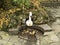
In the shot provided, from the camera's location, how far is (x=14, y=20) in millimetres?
6660

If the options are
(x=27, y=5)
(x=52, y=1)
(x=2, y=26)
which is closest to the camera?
(x=2, y=26)

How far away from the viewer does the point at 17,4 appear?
7027mm

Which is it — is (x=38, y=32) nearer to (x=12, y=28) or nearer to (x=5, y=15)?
(x=12, y=28)

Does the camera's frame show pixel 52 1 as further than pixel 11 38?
Yes

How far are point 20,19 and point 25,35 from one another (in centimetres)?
78

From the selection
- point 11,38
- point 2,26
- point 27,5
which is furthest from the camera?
point 27,5

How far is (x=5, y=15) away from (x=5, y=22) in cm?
48

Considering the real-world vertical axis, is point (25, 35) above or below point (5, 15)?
below

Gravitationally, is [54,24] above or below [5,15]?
below

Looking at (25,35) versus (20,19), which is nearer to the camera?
(25,35)

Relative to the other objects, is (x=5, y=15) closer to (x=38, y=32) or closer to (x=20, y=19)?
(x=20, y=19)

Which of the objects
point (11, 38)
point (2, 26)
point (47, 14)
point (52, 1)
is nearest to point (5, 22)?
point (2, 26)

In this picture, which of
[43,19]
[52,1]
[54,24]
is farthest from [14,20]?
[52,1]

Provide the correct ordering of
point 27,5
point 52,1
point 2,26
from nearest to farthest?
point 2,26
point 27,5
point 52,1
